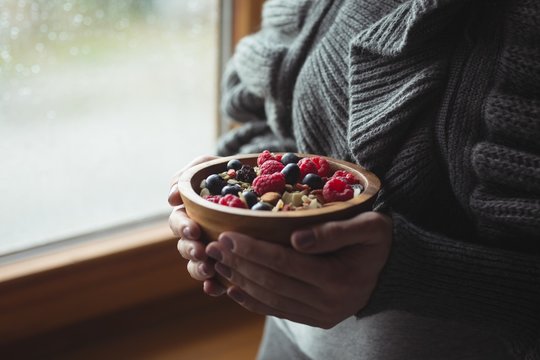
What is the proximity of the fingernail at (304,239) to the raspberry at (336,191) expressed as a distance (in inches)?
3.0

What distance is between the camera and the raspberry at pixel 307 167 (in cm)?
67

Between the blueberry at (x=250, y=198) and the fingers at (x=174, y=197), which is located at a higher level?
the blueberry at (x=250, y=198)

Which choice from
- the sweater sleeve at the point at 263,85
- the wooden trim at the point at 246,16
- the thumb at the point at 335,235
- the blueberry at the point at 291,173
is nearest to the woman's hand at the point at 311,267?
the thumb at the point at 335,235

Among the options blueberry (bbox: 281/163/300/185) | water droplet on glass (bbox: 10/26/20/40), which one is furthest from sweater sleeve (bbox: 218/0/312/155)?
water droplet on glass (bbox: 10/26/20/40)

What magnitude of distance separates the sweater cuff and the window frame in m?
0.78

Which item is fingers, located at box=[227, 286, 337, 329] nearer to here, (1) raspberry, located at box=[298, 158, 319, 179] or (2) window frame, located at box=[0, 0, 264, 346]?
(1) raspberry, located at box=[298, 158, 319, 179]

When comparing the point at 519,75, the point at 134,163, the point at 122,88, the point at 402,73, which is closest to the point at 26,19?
the point at 122,88

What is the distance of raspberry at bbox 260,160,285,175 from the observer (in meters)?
0.67

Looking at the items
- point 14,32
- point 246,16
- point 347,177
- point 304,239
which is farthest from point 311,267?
point 246,16

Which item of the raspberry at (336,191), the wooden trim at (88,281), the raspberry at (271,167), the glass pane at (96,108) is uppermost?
the raspberry at (336,191)

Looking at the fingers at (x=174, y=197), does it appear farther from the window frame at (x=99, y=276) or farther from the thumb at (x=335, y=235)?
the window frame at (x=99, y=276)

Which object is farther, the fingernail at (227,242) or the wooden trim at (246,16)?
the wooden trim at (246,16)

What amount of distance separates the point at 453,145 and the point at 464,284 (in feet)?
0.50

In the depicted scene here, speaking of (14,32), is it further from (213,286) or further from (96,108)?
(213,286)
